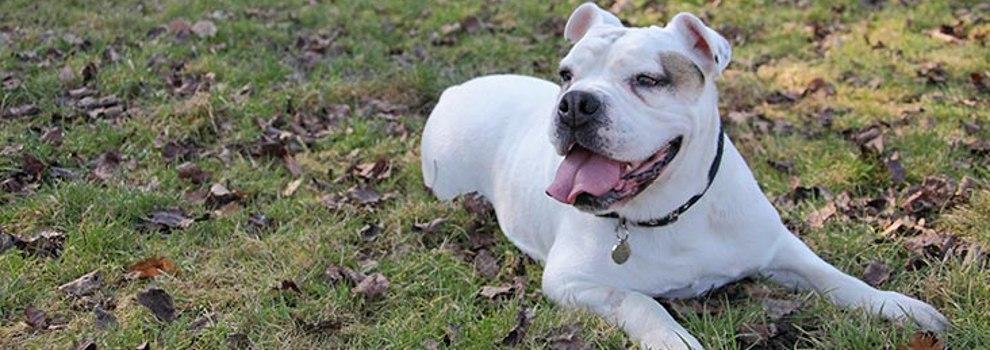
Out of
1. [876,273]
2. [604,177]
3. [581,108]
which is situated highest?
[581,108]

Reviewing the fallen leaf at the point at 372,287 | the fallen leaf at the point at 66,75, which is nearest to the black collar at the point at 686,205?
the fallen leaf at the point at 372,287

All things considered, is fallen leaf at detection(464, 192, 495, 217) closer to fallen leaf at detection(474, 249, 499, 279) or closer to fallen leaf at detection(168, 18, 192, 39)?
fallen leaf at detection(474, 249, 499, 279)

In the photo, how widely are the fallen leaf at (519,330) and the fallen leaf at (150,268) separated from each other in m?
1.43

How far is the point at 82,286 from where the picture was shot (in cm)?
396

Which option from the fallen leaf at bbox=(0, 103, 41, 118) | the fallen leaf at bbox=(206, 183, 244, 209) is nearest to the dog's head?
the fallen leaf at bbox=(206, 183, 244, 209)

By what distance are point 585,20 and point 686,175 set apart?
2.58 ft

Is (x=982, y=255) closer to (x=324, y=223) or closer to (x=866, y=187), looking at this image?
(x=866, y=187)

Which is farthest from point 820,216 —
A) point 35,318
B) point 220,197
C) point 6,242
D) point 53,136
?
point 53,136

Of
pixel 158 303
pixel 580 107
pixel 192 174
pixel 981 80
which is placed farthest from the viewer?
pixel 981 80

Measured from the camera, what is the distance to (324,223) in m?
4.67

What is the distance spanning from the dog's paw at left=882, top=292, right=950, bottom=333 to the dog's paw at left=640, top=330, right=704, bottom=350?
0.65m

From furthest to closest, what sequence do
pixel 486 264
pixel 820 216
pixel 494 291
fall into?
pixel 820 216 → pixel 486 264 → pixel 494 291

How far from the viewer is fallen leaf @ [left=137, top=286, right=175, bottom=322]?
12.3ft

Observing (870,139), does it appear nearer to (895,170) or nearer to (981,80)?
(895,170)
